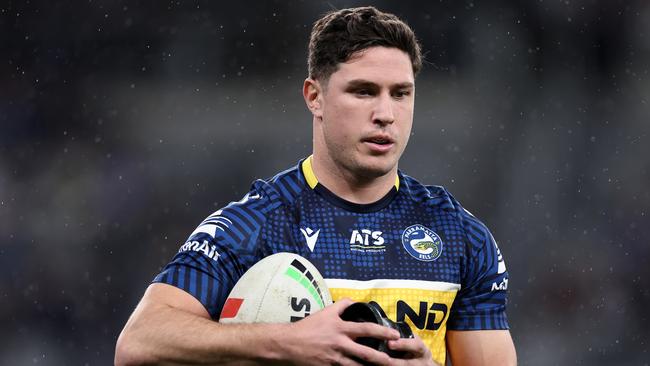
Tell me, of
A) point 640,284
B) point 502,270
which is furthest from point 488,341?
point 640,284

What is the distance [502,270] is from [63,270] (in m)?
5.04

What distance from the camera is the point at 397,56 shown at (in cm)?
338

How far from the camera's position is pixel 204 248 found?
323 cm

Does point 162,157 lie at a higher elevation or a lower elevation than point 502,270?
higher

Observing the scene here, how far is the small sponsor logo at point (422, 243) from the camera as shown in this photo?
136 inches

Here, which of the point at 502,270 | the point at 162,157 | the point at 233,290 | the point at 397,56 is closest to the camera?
the point at 233,290

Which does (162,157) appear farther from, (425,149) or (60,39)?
(425,149)

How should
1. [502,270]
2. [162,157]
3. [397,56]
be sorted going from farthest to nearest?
[162,157]
[502,270]
[397,56]

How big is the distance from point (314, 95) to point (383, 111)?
36 cm

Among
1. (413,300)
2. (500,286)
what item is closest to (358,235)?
(413,300)

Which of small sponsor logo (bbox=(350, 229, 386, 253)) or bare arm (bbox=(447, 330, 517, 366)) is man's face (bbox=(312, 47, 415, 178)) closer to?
small sponsor logo (bbox=(350, 229, 386, 253))

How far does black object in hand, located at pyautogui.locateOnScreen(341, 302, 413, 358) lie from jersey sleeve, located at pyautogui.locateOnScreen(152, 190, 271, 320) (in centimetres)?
56

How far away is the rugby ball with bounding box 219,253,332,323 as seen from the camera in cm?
295

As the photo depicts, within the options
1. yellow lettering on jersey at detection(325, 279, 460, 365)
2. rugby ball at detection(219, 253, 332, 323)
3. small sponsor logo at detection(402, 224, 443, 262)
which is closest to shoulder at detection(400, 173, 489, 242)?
small sponsor logo at detection(402, 224, 443, 262)
